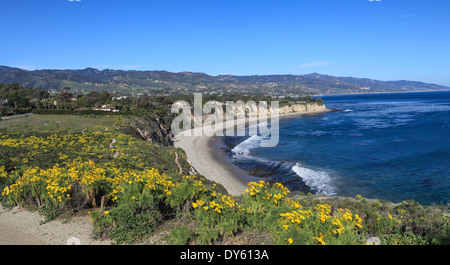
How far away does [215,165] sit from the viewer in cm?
3441

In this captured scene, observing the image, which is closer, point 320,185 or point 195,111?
point 320,185

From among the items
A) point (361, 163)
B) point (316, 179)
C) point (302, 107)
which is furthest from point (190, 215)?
point (302, 107)

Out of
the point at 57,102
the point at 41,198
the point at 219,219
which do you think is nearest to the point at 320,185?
the point at 219,219

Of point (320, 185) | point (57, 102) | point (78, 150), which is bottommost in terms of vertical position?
point (320, 185)

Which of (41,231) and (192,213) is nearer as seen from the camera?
(41,231)

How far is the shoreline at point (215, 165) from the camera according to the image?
27197mm

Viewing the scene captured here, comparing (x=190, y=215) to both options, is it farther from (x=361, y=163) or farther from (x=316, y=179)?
(x=361, y=163)

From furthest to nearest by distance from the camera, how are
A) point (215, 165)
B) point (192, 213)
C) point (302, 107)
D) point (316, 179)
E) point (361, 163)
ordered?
1. point (302, 107)
2. point (215, 165)
3. point (361, 163)
4. point (316, 179)
5. point (192, 213)

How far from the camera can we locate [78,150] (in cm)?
2133

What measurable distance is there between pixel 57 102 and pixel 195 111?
3795cm

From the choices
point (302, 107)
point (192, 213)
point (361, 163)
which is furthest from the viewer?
point (302, 107)

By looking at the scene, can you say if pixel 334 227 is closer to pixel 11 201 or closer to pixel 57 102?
pixel 11 201

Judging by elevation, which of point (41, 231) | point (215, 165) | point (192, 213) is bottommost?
point (215, 165)

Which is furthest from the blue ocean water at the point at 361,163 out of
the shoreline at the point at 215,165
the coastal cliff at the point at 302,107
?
the coastal cliff at the point at 302,107
